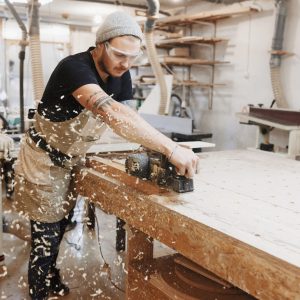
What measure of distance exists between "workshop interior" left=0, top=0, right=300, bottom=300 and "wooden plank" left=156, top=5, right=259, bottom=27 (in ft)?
0.06

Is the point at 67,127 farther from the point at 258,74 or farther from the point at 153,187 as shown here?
the point at 258,74

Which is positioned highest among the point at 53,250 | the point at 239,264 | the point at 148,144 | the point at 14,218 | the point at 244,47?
the point at 244,47

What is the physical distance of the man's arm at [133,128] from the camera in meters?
1.36

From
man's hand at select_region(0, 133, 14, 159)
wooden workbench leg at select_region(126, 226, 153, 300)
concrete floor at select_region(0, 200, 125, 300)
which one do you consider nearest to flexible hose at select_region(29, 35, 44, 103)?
man's hand at select_region(0, 133, 14, 159)

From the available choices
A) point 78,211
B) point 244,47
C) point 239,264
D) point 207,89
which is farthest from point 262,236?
point 207,89

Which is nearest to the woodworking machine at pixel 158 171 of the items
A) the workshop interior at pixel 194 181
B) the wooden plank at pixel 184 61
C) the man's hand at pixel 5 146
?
the workshop interior at pixel 194 181

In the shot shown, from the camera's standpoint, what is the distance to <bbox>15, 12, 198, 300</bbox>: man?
161 centimetres

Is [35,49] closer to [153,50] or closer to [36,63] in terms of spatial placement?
[36,63]

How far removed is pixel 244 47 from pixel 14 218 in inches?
122

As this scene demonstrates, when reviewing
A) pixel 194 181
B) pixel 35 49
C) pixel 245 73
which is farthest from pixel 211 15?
pixel 194 181

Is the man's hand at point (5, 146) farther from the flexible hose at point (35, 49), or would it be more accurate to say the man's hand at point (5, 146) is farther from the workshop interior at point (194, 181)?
the flexible hose at point (35, 49)

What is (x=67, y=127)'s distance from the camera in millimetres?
1752

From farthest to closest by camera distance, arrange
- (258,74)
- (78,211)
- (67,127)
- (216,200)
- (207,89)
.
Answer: (207,89) < (258,74) < (78,211) < (67,127) < (216,200)

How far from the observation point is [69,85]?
5.05 feet
